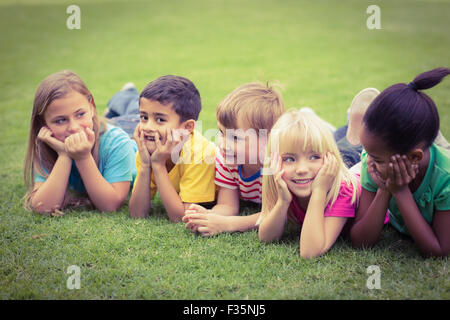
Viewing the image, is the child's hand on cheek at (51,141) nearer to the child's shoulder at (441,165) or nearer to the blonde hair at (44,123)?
the blonde hair at (44,123)

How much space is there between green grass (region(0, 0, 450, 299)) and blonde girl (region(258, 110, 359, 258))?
17cm

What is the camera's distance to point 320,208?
3086mm

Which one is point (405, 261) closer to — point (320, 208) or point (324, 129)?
point (320, 208)

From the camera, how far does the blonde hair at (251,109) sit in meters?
3.44

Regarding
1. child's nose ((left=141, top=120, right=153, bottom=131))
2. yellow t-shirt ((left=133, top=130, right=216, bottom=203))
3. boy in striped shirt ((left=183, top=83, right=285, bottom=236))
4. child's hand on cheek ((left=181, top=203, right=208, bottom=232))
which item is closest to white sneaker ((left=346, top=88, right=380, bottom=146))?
boy in striped shirt ((left=183, top=83, right=285, bottom=236))

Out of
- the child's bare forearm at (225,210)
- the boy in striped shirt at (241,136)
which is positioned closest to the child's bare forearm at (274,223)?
the boy in striped shirt at (241,136)

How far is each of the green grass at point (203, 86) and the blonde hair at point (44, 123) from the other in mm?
365

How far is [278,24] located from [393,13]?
397 cm

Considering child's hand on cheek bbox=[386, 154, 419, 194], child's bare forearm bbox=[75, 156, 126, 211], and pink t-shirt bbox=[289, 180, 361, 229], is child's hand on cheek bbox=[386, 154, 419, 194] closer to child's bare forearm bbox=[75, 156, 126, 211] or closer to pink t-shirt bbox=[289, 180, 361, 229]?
pink t-shirt bbox=[289, 180, 361, 229]

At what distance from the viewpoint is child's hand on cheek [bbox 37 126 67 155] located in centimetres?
381

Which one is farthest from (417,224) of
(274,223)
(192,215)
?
(192,215)

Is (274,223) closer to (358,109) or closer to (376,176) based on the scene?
(376,176)

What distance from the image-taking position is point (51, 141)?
3.81 m

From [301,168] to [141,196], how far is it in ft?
4.36
